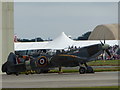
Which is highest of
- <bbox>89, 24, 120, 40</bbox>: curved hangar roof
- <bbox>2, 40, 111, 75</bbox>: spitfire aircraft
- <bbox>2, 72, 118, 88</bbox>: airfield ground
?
<bbox>89, 24, 120, 40</bbox>: curved hangar roof

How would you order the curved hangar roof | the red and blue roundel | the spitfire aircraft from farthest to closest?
1. the curved hangar roof
2. the red and blue roundel
3. the spitfire aircraft

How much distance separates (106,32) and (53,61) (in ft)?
375

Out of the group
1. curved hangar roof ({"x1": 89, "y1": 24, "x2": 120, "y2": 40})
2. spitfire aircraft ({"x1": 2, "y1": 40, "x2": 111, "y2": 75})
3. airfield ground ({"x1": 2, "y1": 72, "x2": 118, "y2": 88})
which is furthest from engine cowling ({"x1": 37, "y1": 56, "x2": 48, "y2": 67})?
curved hangar roof ({"x1": 89, "y1": 24, "x2": 120, "y2": 40})

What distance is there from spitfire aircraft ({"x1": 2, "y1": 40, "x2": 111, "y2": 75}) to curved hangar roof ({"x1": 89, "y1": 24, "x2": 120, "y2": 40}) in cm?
10275

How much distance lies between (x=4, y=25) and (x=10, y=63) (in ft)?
18.7

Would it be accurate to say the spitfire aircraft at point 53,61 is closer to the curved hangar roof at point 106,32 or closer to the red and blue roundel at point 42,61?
the red and blue roundel at point 42,61

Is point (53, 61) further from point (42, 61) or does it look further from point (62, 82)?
point (62, 82)

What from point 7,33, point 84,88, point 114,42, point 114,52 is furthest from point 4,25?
point 114,52

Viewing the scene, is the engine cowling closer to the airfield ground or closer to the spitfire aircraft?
the spitfire aircraft

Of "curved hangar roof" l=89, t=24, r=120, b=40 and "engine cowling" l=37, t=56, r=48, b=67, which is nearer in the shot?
"engine cowling" l=37, t=56, r=48, b=67

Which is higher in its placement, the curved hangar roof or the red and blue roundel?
the curved hangar roof

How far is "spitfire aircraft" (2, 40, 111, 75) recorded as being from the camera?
1289 inches

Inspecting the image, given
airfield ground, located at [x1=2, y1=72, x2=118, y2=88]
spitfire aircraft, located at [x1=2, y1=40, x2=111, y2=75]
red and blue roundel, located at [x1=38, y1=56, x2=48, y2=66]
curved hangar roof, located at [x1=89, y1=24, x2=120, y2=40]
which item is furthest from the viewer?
curved hangar roof, located at [x1=89, y1=24, x2=120, y2=40]

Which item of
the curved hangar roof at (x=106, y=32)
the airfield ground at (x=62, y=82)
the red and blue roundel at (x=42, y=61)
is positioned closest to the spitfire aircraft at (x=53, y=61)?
the red and blue roundel at (x=42, y=61)
